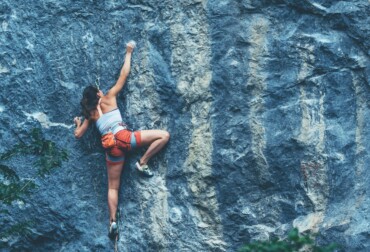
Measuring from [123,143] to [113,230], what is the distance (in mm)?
998

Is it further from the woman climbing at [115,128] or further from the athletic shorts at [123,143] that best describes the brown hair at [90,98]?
the athletic shorts at [123,143]

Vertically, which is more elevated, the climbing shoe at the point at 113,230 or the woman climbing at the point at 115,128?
the woman climbing at the point at 115,128

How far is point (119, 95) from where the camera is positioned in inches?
327

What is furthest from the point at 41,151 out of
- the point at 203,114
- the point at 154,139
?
the point at 203,114

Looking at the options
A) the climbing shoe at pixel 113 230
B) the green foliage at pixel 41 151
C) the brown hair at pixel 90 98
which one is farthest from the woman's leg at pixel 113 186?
the green foliage at pixel 41 151

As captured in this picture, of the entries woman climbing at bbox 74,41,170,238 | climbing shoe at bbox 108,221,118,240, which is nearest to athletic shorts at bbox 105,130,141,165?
woman climbing at bbox 74,41,170,238

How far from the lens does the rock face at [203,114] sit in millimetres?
7875

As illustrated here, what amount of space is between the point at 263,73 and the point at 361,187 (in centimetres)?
157

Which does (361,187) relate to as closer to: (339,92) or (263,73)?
(339,92)

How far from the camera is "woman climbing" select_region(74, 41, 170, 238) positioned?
8.11m

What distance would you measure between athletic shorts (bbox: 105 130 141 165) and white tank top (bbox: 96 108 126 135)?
0.21ft

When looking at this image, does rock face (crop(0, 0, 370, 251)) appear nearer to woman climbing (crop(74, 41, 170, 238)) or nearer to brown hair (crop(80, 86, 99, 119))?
woman climbing (crop(74, 41, 170, 238))

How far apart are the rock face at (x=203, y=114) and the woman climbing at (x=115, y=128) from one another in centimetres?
13

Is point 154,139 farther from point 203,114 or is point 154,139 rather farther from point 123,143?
point 203,114
